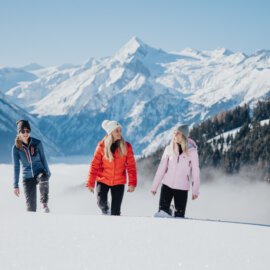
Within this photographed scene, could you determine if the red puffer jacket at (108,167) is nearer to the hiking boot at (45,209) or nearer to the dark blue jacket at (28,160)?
the hiking boot at (45,209)

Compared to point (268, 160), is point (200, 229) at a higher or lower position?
higher

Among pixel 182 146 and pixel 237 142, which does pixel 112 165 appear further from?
pixel 237 142

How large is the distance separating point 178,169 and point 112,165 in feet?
5.77

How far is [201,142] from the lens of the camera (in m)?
155

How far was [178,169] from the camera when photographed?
903 centimetres

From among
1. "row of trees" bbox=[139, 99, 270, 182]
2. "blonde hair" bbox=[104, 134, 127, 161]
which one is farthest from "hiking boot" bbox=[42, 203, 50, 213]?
"row of trees" bbox=[139, 99, 270, 182]

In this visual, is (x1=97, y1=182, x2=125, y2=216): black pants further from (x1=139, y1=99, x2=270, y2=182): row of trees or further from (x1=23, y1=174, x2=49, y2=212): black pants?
(x1=139, y1=99, x2=270, y2=182): row of trees

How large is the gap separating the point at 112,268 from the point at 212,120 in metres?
162

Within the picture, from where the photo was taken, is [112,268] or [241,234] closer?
[112,268]

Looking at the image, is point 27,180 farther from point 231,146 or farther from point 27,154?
point 231,146

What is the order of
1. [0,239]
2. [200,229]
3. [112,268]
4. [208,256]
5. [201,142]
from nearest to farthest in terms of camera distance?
[112,268] < [208,256] < [0,239] < [200,229] < [201,142]

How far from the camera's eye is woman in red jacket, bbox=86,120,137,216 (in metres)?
8.62

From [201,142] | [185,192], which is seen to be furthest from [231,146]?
[185,192]

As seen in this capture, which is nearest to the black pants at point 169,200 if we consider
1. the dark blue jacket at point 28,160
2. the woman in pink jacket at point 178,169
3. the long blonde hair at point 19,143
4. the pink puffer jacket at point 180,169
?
the woman in pink jacket at point 178,169
